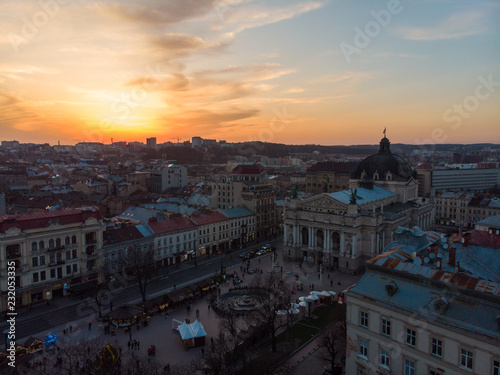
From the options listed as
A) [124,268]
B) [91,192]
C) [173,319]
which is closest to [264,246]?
[124,268]

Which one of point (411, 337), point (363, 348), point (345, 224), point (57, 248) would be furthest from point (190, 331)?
point (345, 224)

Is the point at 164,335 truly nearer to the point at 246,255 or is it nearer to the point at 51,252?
the point at 51,252

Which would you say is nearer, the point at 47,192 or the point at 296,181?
the point at 47,192

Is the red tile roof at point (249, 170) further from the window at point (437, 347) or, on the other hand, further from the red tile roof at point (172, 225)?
the window at point (437, 347)

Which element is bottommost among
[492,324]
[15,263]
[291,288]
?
[291,288]

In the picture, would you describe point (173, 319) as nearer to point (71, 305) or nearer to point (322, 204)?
point (71, 305)
